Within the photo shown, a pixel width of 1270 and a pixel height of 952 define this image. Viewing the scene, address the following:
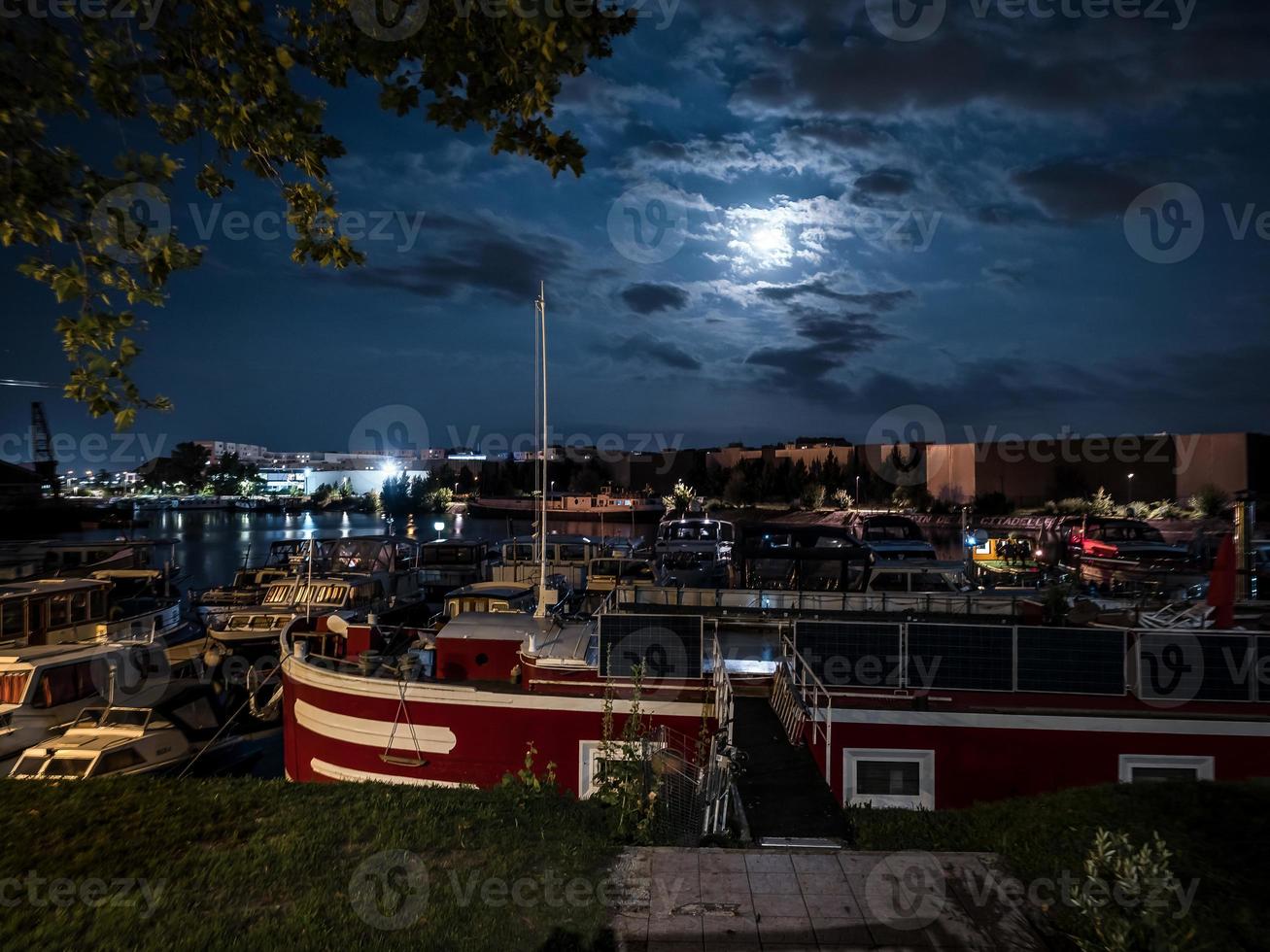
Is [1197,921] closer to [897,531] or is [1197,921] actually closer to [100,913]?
[100,913]

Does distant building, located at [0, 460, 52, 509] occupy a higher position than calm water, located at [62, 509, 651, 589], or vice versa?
distant building, located at [0, 460, 52, 509]

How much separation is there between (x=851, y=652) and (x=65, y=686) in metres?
15.3

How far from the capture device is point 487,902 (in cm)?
468

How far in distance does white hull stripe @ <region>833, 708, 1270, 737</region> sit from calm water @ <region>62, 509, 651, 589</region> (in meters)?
35.6

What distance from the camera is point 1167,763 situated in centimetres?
918

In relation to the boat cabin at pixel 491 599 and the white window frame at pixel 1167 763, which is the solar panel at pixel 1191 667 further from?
the boat cabin at pixel 491 599

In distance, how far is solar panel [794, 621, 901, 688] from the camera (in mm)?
9812

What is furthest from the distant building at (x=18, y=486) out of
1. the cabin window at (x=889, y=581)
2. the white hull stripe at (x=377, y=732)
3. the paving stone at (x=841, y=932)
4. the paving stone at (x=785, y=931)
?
the paving stone at (x=841, y=932)

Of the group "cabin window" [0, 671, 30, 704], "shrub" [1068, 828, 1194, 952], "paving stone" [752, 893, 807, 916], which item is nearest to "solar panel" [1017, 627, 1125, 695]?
"shrub" [1068, 828, 1194, 952]

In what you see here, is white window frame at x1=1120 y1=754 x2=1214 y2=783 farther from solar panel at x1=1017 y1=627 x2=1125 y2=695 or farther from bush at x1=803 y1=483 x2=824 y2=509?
bush at x1=803 y1=483 x2=824 y2=509

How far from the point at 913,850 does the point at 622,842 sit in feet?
7.37

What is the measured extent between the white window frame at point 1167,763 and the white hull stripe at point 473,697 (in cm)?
531

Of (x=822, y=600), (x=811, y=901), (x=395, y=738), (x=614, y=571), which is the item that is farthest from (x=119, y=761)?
(x=614, y=571)

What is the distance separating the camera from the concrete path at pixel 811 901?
14.5 feet
